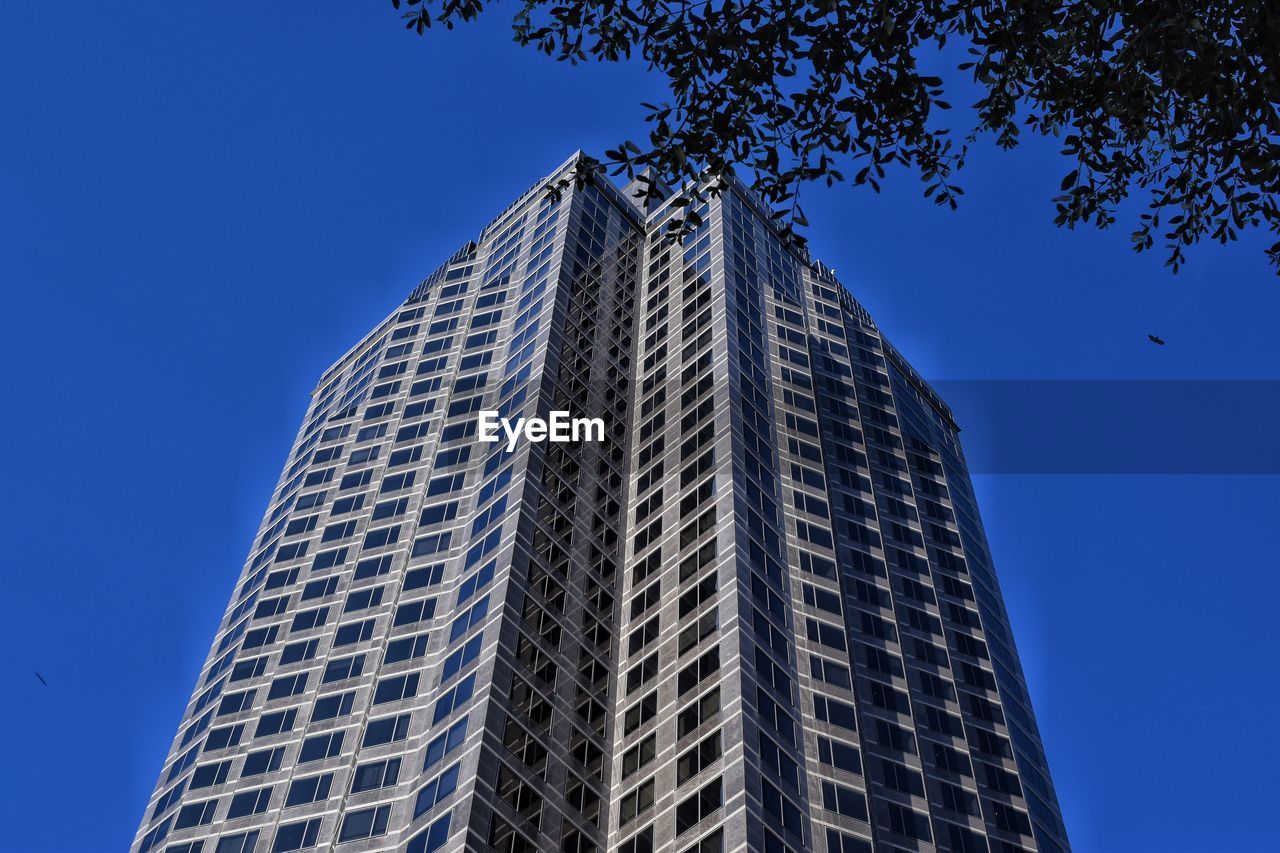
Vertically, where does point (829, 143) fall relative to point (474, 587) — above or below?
below

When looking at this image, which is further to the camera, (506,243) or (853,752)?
(506,243)

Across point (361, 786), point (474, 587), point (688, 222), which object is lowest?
point (688, 222)

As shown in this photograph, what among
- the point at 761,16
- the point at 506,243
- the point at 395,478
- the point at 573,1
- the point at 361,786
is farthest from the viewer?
the point at 506,243

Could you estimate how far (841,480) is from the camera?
92625 mm

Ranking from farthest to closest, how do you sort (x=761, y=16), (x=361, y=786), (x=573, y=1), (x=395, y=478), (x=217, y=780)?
(x=395, y=478), (x=217, y=780), (x=361, y=786), (x=573, y=1), (x=761, y=16)

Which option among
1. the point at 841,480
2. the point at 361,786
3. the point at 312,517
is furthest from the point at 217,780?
the point at 841,480

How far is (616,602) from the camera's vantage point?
82812 millimetres

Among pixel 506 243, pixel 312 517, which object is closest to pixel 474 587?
pixel 312 517

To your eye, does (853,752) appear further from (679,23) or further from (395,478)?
(679,23)

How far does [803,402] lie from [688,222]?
7336cm

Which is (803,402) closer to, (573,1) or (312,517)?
(312,517)

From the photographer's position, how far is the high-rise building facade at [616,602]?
220 feet

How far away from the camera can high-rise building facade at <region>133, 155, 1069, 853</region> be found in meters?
67.1

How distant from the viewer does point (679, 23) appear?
2200cm
